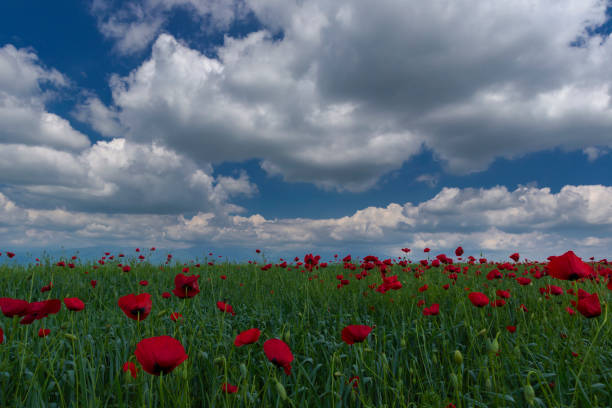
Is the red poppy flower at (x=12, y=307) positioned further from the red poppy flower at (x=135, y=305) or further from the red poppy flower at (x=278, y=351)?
the red poppy flower at (x=278, y=351)

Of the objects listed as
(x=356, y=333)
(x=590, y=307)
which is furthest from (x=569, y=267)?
(x=356, y=333)

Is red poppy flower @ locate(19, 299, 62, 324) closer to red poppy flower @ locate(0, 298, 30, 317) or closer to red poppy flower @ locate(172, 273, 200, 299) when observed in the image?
red poppy flower @ locate(0, 298, 30, 317)

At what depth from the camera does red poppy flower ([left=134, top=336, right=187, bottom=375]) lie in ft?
5.12

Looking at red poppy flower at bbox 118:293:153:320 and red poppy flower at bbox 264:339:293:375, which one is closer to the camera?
red poppy flower at bbox 264:339:293:375

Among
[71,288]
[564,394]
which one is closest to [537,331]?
[564,394]

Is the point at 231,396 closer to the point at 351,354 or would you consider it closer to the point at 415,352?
the point at 351,354

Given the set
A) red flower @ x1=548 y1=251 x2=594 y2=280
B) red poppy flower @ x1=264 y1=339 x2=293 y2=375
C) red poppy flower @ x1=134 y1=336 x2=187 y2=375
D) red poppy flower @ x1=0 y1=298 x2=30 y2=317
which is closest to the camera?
red poppy flower @ x1=134 y1=336 x2=187 y2=375

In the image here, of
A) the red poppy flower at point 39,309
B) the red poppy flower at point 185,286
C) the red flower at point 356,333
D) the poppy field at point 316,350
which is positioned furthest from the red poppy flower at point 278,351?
the red poppy flower at point 39,309

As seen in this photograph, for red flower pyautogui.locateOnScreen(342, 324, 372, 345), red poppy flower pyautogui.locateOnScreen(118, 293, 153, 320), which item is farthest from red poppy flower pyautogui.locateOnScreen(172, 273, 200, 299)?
red flower pyautogui.locateOnScreen(342, 324, 372, 345)

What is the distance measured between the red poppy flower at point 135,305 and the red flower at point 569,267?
9.25ft

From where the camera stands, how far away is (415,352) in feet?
12.2

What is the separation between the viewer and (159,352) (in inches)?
61.8

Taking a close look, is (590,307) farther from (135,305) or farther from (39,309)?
(39,309)

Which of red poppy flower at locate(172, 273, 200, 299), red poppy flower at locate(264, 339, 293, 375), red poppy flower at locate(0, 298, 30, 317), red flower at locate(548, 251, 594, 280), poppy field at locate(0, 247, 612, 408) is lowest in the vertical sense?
poppy field at locate(0, 247, 612, 408)
